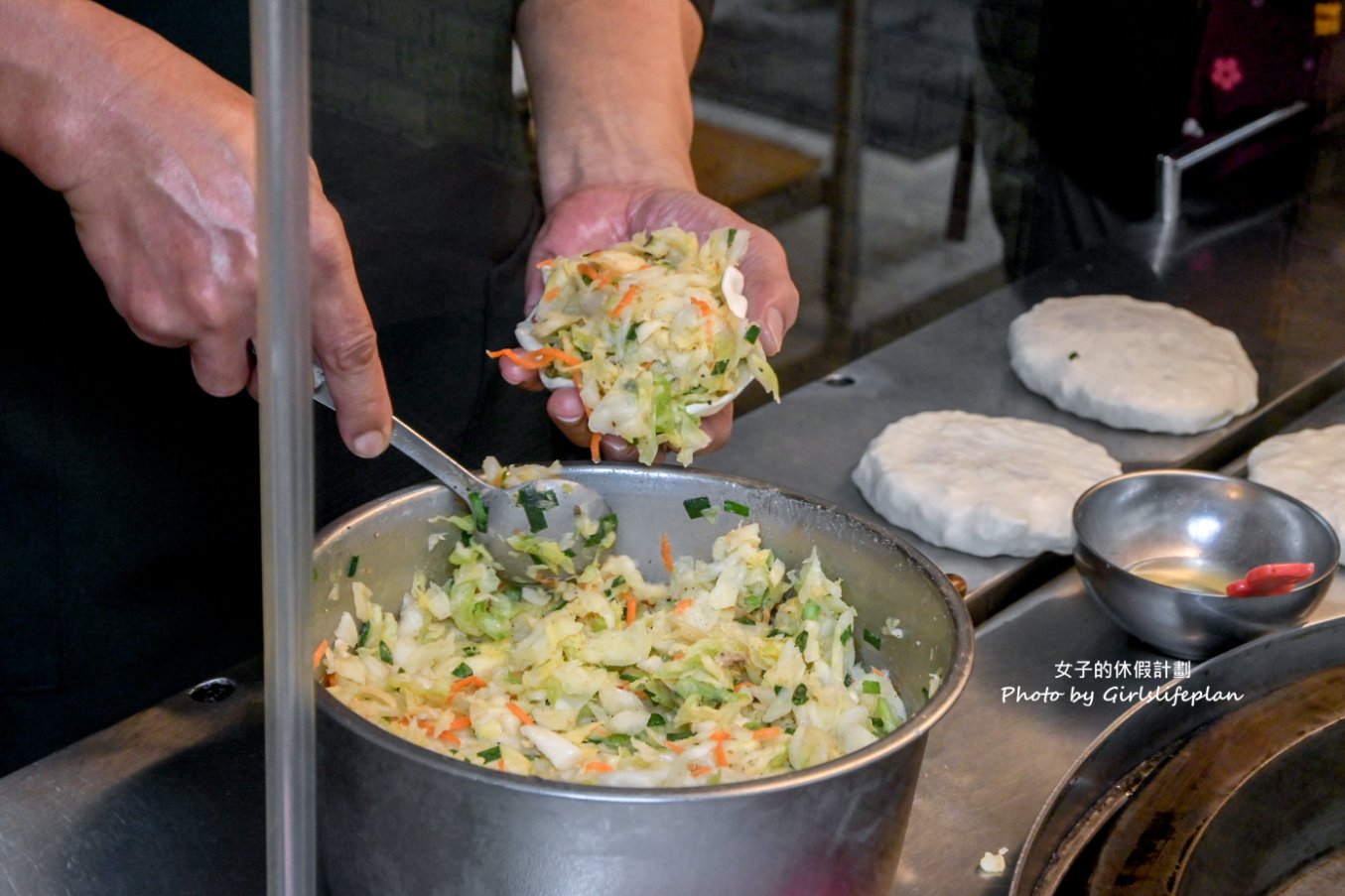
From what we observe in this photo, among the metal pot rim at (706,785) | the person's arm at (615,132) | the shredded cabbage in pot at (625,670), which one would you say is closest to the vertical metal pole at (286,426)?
the metal pot rim at (706,785)

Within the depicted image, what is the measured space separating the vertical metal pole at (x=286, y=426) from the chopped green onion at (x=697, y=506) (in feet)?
1.90

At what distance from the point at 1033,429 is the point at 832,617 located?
72cm

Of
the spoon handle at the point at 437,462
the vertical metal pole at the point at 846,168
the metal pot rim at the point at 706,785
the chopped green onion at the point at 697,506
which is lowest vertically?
the vertical metal pole at the point at 846,168

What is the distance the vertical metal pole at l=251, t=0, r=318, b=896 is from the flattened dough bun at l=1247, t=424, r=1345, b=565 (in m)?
1.29

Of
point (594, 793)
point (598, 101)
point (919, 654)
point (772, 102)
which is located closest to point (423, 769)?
point (594, 793)

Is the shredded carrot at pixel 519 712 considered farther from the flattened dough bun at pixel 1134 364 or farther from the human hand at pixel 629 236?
the flattened dough bun at pixel 1134 364

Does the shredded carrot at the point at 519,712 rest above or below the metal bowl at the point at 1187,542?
above

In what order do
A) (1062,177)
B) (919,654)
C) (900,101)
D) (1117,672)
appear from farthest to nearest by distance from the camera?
(900,101), (1062,177), (1117,672), (919,654)

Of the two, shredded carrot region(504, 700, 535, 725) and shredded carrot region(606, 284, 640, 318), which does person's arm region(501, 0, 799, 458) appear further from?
shredded carrot region(504, 700, 535, 725)

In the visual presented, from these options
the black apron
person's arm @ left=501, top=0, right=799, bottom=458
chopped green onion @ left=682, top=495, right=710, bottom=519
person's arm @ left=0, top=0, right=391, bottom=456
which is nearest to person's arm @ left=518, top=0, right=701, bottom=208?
person's arm @ left=501, top=0, right=799, bottom=458

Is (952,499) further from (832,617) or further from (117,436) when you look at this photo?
(117,436)

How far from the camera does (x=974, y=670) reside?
4.60 ft

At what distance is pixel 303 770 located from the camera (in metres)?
0.64

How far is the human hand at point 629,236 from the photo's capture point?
1352 mm
